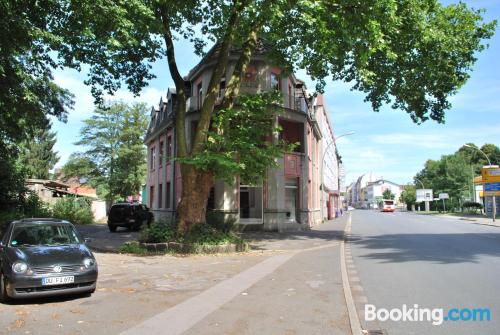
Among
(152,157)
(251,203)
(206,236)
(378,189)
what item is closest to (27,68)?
(206,236)

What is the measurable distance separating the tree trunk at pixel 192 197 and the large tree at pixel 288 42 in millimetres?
36

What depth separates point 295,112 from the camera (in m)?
26.8

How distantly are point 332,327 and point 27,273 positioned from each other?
515 cm

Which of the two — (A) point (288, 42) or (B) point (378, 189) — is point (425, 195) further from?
(B) point (378, 189)

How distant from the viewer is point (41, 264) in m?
7.61

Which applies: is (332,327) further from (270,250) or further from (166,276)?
(270,250)

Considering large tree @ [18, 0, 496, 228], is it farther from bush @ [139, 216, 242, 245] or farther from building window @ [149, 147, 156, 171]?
building window @ [149, 147, 156, 171]

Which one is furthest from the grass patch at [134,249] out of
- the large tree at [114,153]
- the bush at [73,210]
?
the large tree at [114,153]

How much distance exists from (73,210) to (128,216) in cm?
889

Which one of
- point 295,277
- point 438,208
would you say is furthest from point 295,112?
point 438,208

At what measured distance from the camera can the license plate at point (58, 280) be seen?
7.47m

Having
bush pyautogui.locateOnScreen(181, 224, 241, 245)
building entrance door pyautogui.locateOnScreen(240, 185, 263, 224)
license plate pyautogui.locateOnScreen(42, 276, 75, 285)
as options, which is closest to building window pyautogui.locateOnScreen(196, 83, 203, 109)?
building entrance door pyautogui.locateOnScreen(240, 185, 263, 224)

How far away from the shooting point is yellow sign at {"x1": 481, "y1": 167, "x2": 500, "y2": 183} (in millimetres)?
43094

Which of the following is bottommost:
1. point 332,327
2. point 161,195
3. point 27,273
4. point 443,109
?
point 332,327
